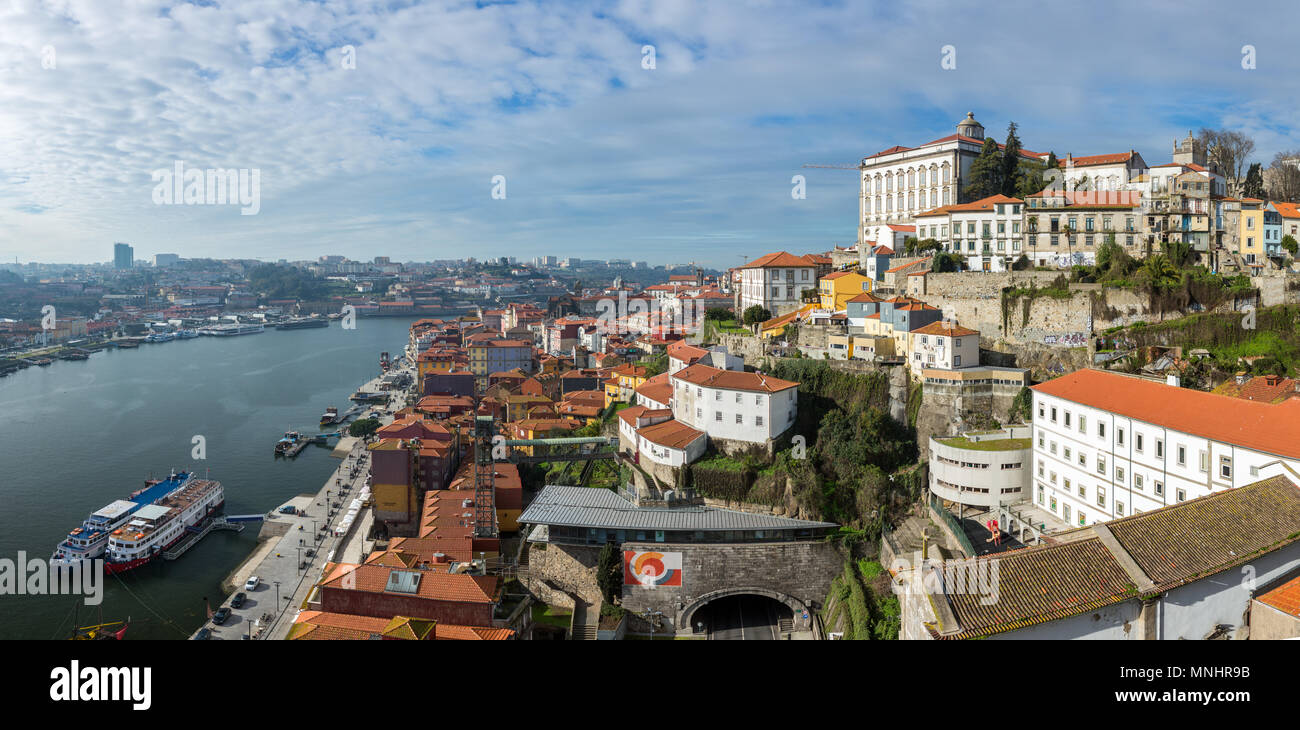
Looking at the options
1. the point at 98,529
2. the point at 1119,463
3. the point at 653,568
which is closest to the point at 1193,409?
the point at 1119,463

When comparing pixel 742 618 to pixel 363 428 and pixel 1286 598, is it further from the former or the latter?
pixel 363 428

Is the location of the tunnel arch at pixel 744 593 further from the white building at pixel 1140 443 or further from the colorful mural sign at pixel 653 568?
the white building at pixel 1140 443

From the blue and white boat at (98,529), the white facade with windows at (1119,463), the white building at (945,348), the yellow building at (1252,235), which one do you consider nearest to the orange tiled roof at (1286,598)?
the white facade with windows at (1119,463)

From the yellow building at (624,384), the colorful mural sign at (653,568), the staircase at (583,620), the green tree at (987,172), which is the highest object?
the green tree at (987,172)

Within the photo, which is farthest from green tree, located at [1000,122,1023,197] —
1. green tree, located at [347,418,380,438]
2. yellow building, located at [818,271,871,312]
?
green tree, located at [347,418,380,438]

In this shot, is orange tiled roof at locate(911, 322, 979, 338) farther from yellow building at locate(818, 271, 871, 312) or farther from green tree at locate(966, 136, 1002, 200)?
green tree at locate(966, 136, 1002, 200)
